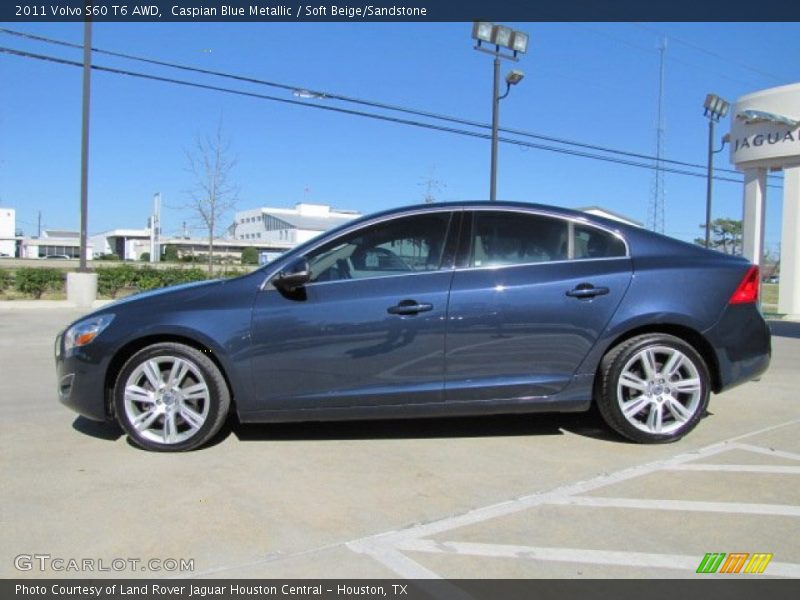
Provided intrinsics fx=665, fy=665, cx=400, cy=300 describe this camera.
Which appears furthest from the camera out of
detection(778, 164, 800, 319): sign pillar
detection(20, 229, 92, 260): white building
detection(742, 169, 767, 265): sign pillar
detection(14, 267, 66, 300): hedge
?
detection(20, 229, 92, 260): white building

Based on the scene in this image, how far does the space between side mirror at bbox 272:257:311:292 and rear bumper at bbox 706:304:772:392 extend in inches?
108

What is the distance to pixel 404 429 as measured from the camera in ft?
16.4

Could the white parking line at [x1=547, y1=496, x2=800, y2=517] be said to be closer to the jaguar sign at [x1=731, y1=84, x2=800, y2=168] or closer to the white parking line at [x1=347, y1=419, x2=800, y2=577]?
the white parking line at [x1=347, y1=419, x2=800, y2=577]

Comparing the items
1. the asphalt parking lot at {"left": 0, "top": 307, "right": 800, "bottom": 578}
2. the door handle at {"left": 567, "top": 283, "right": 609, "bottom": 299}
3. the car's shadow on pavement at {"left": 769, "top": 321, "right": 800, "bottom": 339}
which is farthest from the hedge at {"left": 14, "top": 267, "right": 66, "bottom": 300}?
the door handle at {"left": 567, "top": 283, "right": 609, "bottom": 299}

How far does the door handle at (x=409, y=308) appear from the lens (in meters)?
4.27

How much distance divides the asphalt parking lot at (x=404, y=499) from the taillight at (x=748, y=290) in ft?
3.29

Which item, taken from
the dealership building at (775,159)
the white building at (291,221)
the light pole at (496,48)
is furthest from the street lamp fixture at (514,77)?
the white building at (291,221)

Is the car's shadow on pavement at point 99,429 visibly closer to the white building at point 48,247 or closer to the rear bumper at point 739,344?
the rear bumper at point 739,344

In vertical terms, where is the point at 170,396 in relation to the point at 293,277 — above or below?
below

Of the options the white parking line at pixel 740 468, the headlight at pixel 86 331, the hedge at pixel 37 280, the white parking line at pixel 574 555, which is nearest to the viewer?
the white parking line at pixel 574 555

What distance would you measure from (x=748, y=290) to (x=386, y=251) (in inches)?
100

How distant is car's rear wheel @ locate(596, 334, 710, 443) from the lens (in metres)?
4.48

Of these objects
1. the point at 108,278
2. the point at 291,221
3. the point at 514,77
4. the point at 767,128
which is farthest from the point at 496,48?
the point at 291,221

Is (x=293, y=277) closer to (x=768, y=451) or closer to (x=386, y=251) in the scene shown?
(x=386, y=251)
